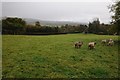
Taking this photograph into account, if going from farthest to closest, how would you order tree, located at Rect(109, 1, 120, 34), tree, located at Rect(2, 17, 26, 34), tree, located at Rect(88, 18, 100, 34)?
tree, located at Rect(88, 18, 100, 34)
tree, located at Rect(2, 17, 26, 34)
tree, located at Rect(109, 1, 120, 34)

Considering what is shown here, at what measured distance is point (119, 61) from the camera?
1925cm

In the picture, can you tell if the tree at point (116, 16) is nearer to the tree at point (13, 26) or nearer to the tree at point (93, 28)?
the tree at point (13, 26)

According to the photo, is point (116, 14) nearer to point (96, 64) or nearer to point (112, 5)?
point (112, 5)

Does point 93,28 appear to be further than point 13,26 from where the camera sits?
Yes

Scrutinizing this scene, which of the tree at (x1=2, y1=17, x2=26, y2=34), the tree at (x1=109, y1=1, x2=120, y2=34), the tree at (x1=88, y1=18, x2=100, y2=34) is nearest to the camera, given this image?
the tree at (x1=109, y1=1, x2=120, y2=34)

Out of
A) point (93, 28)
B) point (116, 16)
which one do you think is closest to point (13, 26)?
point (93, 28)

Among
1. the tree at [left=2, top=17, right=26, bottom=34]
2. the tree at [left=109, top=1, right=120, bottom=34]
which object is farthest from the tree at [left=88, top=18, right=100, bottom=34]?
the tree at [left=109, top=1, right=120, bottom=34]

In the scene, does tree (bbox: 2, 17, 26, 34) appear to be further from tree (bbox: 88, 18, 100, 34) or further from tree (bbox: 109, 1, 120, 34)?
tree (bbox: 109, 1, 120, 34)

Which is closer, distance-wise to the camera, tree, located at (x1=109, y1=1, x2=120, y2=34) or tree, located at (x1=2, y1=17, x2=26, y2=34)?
tree, located at (x1=109, y1=1, x2=120, y2=34)

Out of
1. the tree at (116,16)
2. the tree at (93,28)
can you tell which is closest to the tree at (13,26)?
the tree at (93,28)

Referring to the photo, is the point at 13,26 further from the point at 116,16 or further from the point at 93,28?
the point at 116,16

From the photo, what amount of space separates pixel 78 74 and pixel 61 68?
169 centimetres

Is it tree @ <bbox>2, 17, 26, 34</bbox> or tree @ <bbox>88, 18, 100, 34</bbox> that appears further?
tree @ <bbox>88, 18, 100, 34</bbox>

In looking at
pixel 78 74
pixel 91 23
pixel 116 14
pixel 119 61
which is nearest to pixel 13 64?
pixel 78 74
